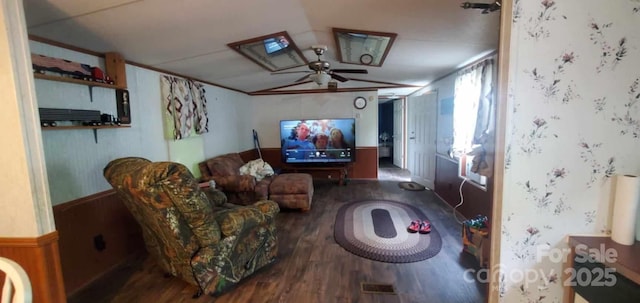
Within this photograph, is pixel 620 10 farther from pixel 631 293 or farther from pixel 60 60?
pixel 60 60

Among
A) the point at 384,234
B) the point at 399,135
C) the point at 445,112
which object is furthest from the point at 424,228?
the point at 399,135

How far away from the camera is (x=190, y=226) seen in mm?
1873

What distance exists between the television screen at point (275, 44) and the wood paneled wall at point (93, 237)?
217 centimetres

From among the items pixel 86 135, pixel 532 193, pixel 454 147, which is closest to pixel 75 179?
pixel 86 135

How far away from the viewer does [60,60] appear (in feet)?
6.49

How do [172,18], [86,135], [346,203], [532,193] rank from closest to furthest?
[532,193] < [172,18] < [86,135] < [346,203]

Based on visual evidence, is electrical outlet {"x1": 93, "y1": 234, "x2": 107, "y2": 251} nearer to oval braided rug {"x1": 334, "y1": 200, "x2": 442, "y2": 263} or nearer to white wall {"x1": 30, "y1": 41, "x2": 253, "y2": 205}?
white wall {"x1": 30, "y1": 41, "x2": 253, "y2": 205}

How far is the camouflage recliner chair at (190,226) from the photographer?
1.67 m

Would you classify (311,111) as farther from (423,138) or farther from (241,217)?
(241,217)

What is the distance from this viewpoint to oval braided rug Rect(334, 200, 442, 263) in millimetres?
2617

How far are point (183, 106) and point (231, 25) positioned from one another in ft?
5.66

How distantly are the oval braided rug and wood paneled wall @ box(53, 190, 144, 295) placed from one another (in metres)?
2.19

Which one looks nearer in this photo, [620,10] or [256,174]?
[620,10]

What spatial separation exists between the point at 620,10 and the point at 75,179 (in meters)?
3.49
